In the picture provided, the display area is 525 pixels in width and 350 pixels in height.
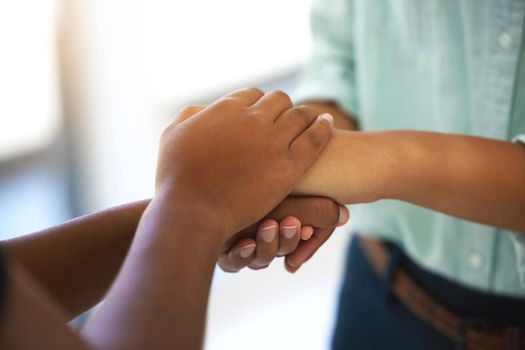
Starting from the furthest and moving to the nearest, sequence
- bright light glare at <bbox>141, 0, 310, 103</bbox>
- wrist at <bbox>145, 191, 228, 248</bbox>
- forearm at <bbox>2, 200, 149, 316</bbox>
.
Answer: bright light glare at <bbox>141, 0, 310, 103</bbox>
forearm at <bbox>2, 200, 149, 316</bbox>
wrist at <bbox>145, 191, 228, 248</bbox>

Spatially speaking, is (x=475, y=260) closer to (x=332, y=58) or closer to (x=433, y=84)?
(x=433, y=84)

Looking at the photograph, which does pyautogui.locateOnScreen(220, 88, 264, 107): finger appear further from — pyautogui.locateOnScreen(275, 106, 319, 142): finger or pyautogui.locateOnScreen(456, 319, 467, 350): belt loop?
pyautogui.locateOnScreen(456, 319, 467, 350): belt loop

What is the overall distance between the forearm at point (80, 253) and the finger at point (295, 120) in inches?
7.3

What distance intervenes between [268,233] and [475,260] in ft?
1.03

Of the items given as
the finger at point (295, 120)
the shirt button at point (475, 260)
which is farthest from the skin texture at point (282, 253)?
the shirt button at point (475, 260)

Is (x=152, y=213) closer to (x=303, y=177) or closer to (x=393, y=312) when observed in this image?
(x=303, y=177)

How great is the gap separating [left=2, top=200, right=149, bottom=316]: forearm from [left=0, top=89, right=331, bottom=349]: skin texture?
95mm

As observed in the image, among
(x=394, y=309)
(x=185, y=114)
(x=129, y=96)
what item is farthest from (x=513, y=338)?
(x=129, y=96)

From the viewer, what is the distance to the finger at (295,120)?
82 centimetres

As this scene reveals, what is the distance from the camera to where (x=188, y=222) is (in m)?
0.61

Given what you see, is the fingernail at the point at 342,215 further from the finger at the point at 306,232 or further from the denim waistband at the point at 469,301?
the denim waistband at the point at 469,301

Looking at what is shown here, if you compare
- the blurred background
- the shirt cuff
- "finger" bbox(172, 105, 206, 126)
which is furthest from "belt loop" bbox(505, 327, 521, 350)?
the blurred background

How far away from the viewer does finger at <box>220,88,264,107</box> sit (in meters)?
0.83

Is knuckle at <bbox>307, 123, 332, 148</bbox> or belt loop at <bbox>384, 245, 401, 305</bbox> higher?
knuckle at <bbox>307, 123, 332, 148</bbox>
